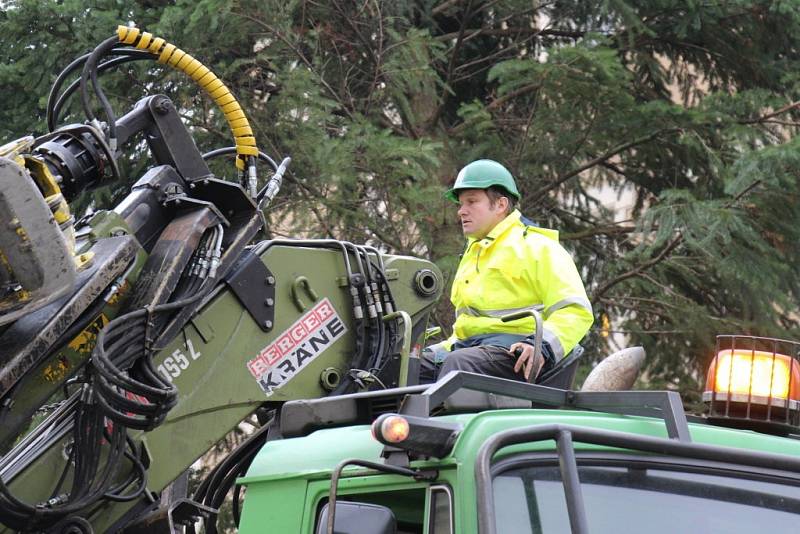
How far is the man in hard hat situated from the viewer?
15.1 feet

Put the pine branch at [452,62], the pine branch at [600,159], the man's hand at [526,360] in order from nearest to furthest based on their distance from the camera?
the man's hand at [526,360]
the pine branch at [600,159]
the pine branch at [452,62]

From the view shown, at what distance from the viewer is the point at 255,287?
14.8 ft

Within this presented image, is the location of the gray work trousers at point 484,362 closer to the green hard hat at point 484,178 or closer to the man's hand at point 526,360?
the man's hand at point 526,360

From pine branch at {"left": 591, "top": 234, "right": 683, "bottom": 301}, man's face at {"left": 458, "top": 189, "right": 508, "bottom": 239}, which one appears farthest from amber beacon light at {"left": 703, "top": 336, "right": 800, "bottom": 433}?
pine branch at {"left": 591, "top": 234, "right": 683, "bottom": 301}

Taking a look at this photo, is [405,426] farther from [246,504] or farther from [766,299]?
[766,299]

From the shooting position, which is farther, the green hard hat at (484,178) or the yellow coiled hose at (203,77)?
the green hard hat at (484,178)

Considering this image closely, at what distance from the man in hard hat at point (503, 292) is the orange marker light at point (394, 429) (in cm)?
160

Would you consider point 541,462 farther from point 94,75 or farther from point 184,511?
point 94,75

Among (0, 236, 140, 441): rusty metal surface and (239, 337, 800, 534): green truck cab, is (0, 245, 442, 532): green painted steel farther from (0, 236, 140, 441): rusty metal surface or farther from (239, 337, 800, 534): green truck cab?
(239, 337, 800, 534): green truck cab

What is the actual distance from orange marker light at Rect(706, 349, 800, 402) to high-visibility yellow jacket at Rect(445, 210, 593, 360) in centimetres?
105

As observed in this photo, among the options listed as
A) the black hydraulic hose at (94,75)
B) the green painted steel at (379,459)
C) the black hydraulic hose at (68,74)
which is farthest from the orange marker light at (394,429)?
the black hydraulic hose at (68,74)

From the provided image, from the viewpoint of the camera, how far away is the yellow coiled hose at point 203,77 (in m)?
4.64

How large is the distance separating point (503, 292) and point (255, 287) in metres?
1.04

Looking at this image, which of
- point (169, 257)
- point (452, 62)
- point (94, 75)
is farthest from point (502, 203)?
point (452, 62)
